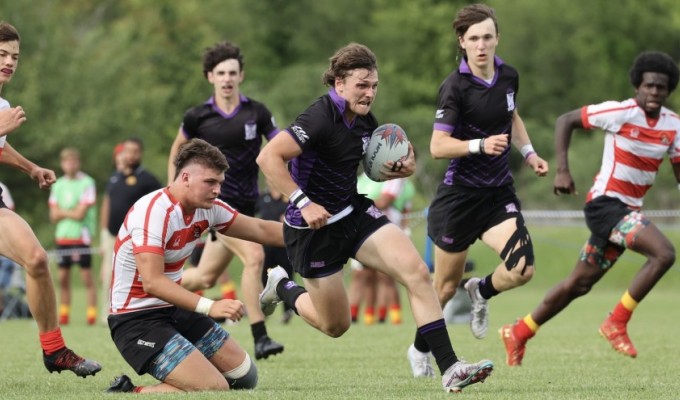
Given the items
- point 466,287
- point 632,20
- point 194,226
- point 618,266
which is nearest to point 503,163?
point 466,287

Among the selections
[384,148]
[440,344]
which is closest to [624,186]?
[384,148]

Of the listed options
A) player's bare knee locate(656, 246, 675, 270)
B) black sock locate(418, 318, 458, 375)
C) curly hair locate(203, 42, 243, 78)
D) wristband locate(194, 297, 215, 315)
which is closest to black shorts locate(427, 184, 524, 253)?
player's bare knee locate(656, 246, 675, 270)

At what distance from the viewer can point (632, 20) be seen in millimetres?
57094

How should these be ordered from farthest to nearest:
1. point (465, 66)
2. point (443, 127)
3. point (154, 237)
→ 1. point (465, 66)
2. point (443, 127)
3. point (154, 237)

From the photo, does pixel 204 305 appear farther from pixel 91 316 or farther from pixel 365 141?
pixel 91 316

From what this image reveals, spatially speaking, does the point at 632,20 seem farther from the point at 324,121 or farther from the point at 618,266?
the point at 324,121

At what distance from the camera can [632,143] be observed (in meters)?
9.82

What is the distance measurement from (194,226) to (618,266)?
2152 cm

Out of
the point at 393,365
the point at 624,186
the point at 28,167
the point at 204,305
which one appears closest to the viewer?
the point at 204,305

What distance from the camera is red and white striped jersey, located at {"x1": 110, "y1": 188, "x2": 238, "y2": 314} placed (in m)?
7.35

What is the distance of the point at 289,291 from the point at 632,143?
313 cm

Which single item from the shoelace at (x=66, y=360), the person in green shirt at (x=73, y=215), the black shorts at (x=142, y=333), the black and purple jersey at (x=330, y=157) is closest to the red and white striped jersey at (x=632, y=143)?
the black and purple jersey at (x=330, y=157)

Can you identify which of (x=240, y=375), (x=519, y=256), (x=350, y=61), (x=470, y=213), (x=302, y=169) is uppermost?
(x=350, y=61)

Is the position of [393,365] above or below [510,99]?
below
